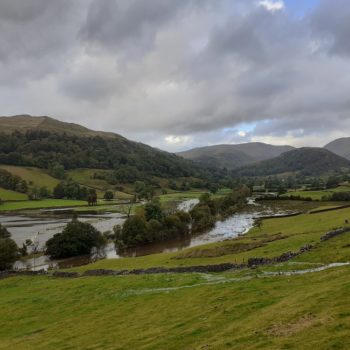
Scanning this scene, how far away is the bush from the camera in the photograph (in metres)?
101

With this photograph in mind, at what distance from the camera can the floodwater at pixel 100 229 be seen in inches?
3907

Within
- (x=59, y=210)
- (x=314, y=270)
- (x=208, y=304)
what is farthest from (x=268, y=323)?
(x=59, y=210)

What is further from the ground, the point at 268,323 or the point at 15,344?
the point at 268,323

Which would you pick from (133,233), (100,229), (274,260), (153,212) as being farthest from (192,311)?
(100,229)

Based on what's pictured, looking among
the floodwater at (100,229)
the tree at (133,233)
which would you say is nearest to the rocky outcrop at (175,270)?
the floodwater at (100,229)

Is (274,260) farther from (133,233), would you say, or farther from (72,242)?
(133,233)

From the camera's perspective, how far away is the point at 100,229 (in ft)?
451

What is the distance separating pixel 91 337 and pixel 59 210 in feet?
583

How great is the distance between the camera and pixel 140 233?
113 metres

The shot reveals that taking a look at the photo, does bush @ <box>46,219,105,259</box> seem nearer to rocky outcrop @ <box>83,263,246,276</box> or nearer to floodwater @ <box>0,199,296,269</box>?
floodwater @ <box>0,199,296,269</box>

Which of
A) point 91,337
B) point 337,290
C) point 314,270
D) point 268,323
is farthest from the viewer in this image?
point 314,270

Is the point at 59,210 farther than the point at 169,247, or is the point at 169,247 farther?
the point at 59,210

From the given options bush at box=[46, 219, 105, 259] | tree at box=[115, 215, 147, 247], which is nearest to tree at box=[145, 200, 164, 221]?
tree at box=[115, 215, 147, 247]

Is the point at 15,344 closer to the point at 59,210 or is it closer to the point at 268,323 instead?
the point at 268,323
